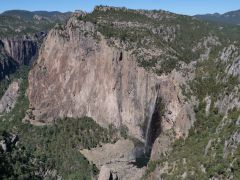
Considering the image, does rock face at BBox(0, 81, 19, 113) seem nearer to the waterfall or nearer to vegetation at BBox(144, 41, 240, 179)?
the waterfall

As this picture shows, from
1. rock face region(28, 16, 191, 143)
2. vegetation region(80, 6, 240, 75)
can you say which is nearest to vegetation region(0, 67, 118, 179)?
rock face region(28, 16, 191, 143)

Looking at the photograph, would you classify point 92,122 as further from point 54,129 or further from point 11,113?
point 11,113

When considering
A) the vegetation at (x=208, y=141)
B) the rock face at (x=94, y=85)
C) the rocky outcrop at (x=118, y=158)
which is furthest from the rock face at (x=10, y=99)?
the vegetation at (x=208, y=141)

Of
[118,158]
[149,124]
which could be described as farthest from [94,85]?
[118,158]

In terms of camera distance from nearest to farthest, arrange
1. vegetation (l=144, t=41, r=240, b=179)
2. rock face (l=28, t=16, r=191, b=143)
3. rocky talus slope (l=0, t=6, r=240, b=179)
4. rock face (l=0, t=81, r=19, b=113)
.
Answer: vegetation (l=144, t=41, r=240, b=179) → rocky talus slope (l=0, t=6, r=240, b=179) → rock face (l=28, t=16, r=191, b=143) → rock face (l=0, t=81, r=19, b=113)

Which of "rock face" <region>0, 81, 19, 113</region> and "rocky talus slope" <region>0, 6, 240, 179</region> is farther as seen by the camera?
"rock face" <region>0, 81, 19, 113</region>

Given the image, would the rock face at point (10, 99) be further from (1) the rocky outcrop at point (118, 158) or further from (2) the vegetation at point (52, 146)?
(1) the rocky outcrop at point (118, 158)
